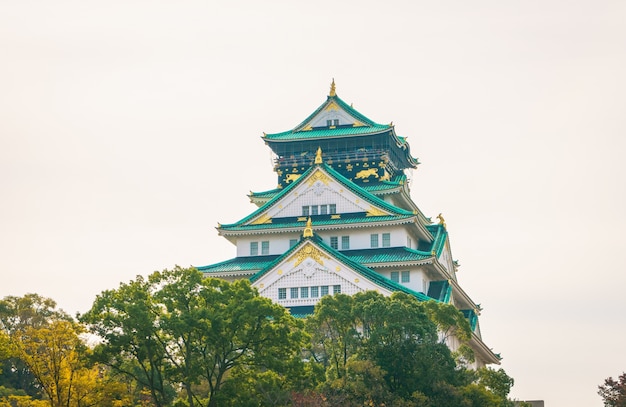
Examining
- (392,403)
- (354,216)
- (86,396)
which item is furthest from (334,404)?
(354,216)

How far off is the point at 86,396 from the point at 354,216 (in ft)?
99.0

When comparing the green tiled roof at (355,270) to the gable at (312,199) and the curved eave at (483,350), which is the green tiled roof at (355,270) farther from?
the curved eave at (483,350)

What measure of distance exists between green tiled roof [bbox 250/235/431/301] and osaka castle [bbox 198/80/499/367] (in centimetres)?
6

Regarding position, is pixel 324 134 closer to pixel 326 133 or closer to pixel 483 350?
pixel 326 133

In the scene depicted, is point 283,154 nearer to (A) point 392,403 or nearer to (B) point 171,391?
(B) point 171,391

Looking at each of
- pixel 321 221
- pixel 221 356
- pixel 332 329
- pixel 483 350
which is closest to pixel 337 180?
pixel 321 221

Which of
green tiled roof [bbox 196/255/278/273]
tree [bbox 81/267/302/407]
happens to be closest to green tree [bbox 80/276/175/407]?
tree [bbox 81/267/302/407]

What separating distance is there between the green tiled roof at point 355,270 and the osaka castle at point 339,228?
6 centimetres

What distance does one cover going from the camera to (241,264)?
3022 inches

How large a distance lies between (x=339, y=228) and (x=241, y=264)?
22.8ft

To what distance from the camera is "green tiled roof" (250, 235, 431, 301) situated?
224 ft

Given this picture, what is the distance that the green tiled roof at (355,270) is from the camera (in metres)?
68.4

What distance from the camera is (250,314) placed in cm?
4912

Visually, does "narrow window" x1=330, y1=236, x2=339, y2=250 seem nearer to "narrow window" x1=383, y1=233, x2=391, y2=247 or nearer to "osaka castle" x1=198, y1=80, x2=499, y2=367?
"osaka castle" x1=198, y1=80, x2=499, y2=367
